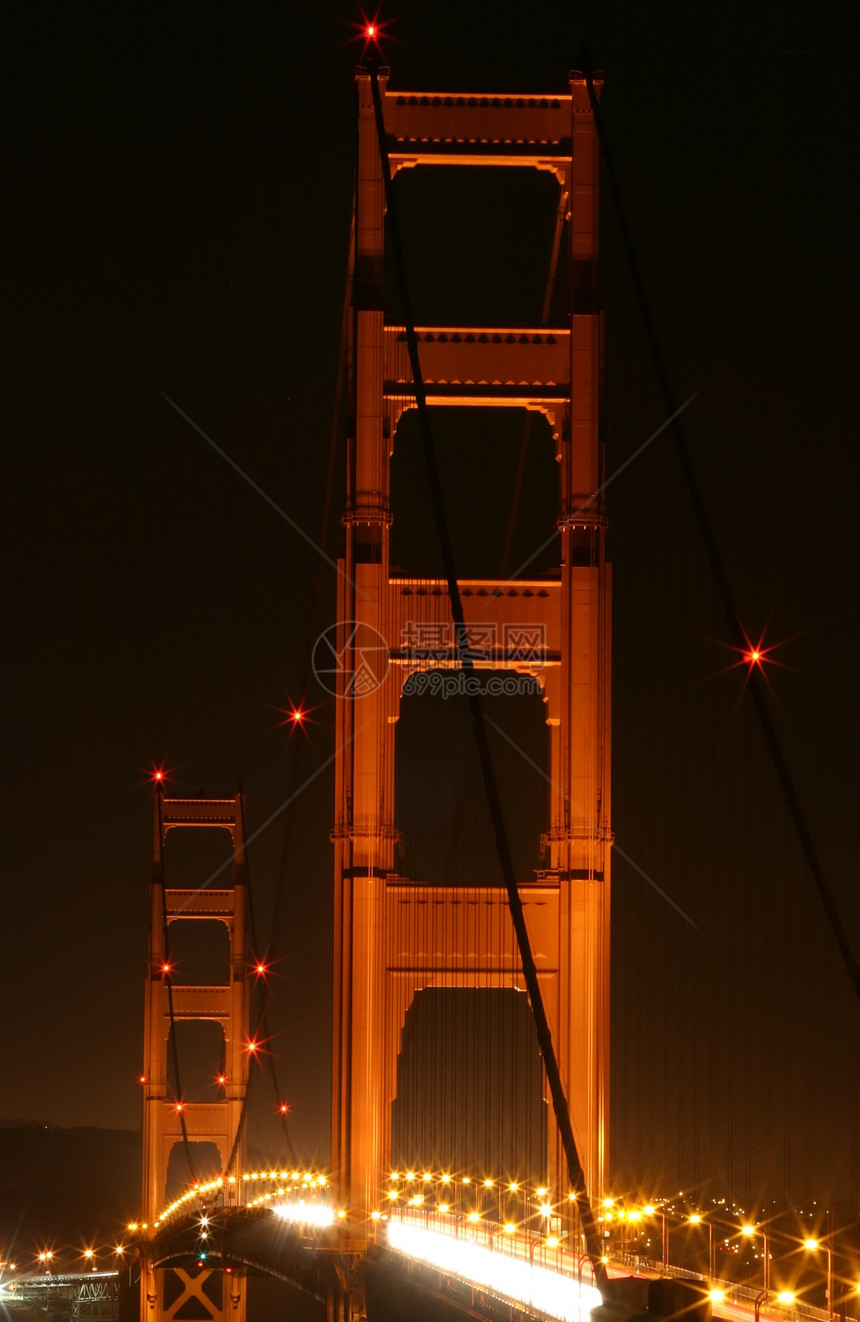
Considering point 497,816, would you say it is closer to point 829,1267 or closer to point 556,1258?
point 829,1267

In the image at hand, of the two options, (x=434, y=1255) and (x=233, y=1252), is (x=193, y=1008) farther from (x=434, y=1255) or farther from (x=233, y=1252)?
(x=434, y=1255)

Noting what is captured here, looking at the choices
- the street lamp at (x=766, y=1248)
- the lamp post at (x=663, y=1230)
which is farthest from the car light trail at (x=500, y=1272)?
→ the street lamp at (x=766, y=1248)

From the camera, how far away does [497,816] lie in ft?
50.6

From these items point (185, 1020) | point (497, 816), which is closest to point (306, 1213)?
point (497, 816)

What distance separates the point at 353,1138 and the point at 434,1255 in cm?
130

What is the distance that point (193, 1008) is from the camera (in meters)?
52.5

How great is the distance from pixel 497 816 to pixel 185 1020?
38662 mm

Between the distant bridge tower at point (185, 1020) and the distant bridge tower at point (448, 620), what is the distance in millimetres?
29566

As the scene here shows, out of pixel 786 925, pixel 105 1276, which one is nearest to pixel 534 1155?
pixel 786 925

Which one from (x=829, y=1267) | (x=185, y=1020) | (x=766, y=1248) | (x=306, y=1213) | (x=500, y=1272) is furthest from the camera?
(x=185, y=1020)

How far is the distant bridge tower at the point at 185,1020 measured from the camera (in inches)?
1928

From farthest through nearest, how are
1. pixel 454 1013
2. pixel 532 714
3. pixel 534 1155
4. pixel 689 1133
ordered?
pixel 689 1133
pixel 532 714
pixel 454 1013
pixel 534 1155

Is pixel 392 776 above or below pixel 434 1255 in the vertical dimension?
above

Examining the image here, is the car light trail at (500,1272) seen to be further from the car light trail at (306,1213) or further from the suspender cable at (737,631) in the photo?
the suspender cable at (737,631)
